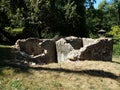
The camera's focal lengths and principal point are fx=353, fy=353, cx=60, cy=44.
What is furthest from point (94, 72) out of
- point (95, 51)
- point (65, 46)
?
point (65, 46)

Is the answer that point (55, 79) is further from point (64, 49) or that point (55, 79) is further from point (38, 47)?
point (38, 47)

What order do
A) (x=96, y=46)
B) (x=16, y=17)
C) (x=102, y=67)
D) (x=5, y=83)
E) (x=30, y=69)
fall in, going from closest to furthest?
(x=5, y=83) < (x=30, y=69) < (x=102, y=67) < (x=96, y=46) < (x=16, y=17)

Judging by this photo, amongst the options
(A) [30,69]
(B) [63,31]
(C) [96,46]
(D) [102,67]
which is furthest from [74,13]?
(A) [30,69]

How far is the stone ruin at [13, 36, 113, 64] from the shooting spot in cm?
1642

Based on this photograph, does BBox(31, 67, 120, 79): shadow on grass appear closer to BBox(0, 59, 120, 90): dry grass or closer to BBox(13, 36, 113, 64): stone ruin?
BBox(0, 59, 120, 90): dry grass

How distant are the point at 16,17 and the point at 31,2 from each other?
8.31 ft

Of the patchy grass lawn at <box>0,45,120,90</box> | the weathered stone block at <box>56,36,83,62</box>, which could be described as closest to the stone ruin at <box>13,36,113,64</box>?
the weathered stone block at <box>56,36,83,62</box>

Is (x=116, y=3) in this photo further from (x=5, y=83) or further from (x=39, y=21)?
(x=5, y=83)

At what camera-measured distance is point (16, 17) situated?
115 ft

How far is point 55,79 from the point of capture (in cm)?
1052

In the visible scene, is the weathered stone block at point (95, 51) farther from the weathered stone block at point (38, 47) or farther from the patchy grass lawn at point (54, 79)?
the weathered stone block at point (38, 47)

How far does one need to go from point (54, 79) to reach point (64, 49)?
342 inches

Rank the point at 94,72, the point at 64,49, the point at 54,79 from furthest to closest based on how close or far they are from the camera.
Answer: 1. the point at 64,49
2. the point at 94,72
3. the point at 54,79

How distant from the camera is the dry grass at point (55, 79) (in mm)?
9852
